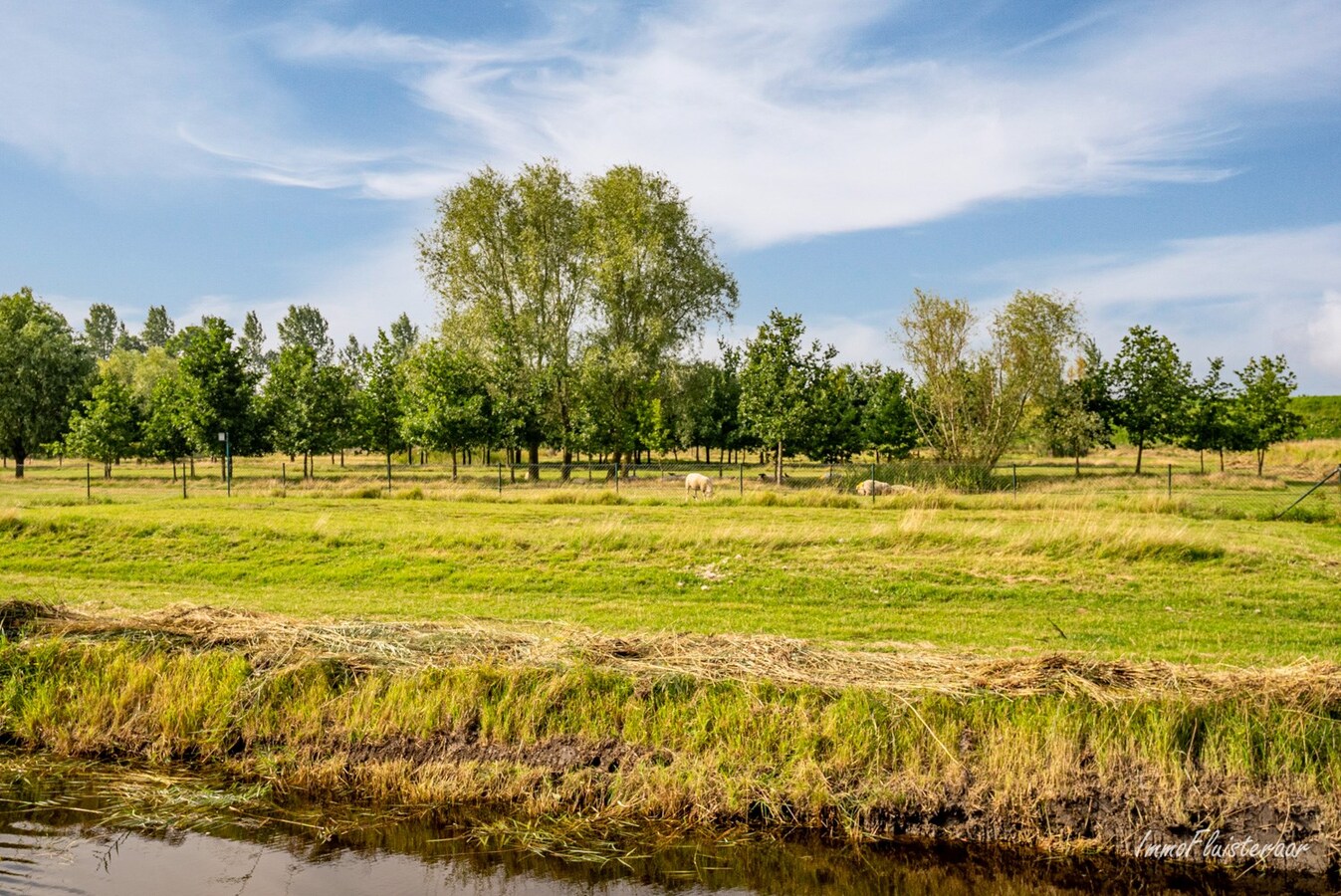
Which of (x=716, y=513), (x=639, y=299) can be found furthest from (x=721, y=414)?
(x=716, y=513)

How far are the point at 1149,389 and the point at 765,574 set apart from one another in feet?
149

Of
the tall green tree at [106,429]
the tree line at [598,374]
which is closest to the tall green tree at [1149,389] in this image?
the tree line at [598,374]

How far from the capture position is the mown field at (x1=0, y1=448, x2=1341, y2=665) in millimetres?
13398

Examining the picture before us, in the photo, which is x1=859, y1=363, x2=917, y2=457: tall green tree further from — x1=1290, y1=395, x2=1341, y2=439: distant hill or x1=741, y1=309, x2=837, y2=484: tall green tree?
x1=1290, y1=395, x2=1341, y2=439: distant hill

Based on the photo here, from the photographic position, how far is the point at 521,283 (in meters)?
51.4

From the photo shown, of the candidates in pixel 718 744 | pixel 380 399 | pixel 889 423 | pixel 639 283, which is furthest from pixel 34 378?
pixel 718 744

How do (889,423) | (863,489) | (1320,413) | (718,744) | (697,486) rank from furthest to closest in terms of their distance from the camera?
(1320,413) < (889,423) < (863,489) < (697,486) < (718,744)

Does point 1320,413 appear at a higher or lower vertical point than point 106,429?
higher

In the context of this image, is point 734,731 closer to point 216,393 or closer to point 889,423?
point 216,393

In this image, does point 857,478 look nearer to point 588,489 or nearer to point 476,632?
point 588,489

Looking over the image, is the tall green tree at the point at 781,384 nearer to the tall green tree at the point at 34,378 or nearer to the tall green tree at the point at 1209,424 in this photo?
the tall green tree at the point at 1209,424

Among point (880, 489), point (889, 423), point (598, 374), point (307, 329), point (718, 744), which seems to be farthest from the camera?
point (307, 329)

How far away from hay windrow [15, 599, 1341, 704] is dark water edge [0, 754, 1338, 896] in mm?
1579

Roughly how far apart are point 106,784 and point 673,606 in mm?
8780
